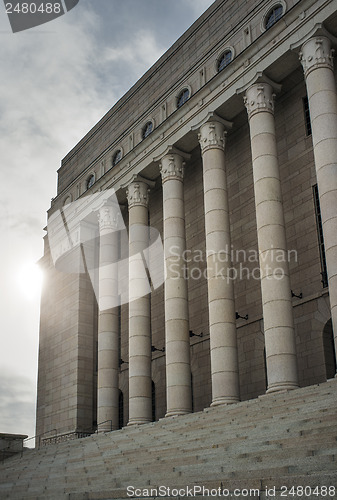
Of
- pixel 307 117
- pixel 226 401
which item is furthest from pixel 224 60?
pixel 226 401

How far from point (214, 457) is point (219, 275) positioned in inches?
561

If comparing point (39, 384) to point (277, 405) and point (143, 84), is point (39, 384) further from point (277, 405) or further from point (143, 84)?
point (277, 405)

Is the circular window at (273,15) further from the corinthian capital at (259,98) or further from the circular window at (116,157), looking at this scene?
the circular window at (116,157)

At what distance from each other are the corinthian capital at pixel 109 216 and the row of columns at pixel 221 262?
10.8 feet

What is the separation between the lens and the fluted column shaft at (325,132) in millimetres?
25266

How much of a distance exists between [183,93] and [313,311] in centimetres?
1658

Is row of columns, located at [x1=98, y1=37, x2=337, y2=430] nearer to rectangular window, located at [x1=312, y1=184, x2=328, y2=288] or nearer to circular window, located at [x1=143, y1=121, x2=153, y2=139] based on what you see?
rectangular window, located at [x1=312, y1=184, x2=328, y2=288]

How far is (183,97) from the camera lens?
3881 cm

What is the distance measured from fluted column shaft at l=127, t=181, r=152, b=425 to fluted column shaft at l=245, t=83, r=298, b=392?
10375mm

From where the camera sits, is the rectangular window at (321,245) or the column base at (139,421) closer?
the rectangular window at (321,245)

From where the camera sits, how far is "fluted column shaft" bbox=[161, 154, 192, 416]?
106 feet

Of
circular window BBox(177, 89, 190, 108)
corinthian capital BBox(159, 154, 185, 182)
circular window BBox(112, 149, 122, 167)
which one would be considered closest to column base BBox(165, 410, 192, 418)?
corinthian capital BBox(159, 154, 185, 182)

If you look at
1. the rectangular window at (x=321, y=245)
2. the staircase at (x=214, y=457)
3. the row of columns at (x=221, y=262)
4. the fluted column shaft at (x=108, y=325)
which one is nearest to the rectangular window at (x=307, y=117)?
the row of columns at (x=221, y=262)

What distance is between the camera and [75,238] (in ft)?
157
